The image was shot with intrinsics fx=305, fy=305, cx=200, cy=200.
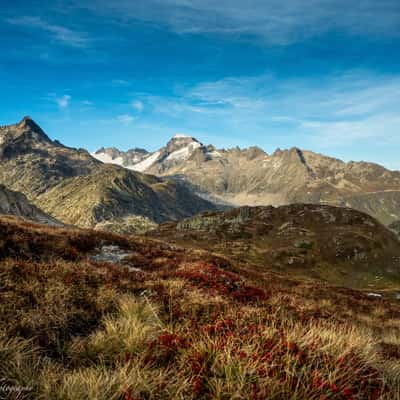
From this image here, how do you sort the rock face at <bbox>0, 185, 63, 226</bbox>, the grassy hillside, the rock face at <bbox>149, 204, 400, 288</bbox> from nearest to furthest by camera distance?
the grassy hillside
the rock face at <bbox>149, 204, 400, 288</bbox>
the rock face at <bbox>0, 185, 63, 226</bbox>

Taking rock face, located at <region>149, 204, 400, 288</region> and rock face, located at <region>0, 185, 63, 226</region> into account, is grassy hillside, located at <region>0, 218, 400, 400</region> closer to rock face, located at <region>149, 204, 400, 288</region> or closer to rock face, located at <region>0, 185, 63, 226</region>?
rock face, located at <region>149, 204, 400, 288</region>

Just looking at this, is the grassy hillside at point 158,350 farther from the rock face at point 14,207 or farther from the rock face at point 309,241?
the rock face at point 14,207

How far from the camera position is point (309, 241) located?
8669 centimetres

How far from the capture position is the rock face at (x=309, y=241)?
236 ft

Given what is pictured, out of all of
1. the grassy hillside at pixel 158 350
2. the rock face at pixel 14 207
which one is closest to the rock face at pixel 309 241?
the rock face at pixel 14 207

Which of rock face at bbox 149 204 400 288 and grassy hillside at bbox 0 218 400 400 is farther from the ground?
grassy hillside at bbox 0 218 400 400

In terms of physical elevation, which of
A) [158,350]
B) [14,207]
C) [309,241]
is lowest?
[309,241]

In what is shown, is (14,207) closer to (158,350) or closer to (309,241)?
(309,241)

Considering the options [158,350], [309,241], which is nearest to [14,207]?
[309,241]

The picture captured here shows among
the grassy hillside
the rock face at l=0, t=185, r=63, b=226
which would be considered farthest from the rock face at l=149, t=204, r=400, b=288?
the grassy hillside

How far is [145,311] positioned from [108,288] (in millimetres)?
2126

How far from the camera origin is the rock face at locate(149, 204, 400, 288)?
→ 2827 inches

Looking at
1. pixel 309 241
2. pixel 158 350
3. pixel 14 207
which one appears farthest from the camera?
pixel 14 207

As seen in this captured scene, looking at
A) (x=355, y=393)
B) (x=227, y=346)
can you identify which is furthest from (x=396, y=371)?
(x=227, y=346)
